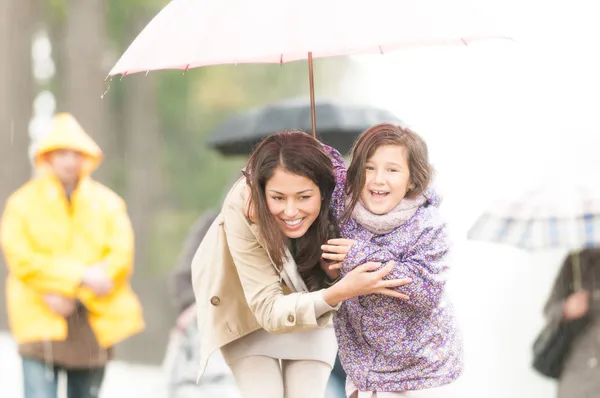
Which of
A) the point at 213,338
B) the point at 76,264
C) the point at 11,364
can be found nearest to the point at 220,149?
the point at 76,264

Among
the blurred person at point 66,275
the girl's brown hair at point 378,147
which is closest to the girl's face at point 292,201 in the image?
the girl's brown hair at point 378,147

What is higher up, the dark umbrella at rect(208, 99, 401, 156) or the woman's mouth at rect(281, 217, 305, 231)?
the dark umbrella at rect(208, 99, 401, 156)

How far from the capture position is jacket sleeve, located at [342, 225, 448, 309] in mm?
3141

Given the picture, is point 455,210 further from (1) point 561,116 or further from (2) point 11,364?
(2) point 11,364

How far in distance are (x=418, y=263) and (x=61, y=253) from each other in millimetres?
2558

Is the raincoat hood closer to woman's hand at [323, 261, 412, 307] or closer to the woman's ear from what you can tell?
the woman's ear

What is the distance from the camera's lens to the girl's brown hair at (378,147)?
10.7 feet

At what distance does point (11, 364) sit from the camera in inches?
354

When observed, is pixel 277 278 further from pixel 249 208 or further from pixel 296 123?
pixel 296 123

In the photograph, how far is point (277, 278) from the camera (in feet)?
11.1

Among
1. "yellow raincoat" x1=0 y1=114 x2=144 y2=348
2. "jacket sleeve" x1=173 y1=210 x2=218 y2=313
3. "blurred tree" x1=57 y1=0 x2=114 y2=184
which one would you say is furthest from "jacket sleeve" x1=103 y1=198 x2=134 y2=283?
"blurred tree" x1=57 y1=0 x2=114 y2=184

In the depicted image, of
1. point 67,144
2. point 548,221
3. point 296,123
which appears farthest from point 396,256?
point 296,123

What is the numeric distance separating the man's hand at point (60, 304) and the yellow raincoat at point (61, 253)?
0.07ft

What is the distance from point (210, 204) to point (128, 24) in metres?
1.87
